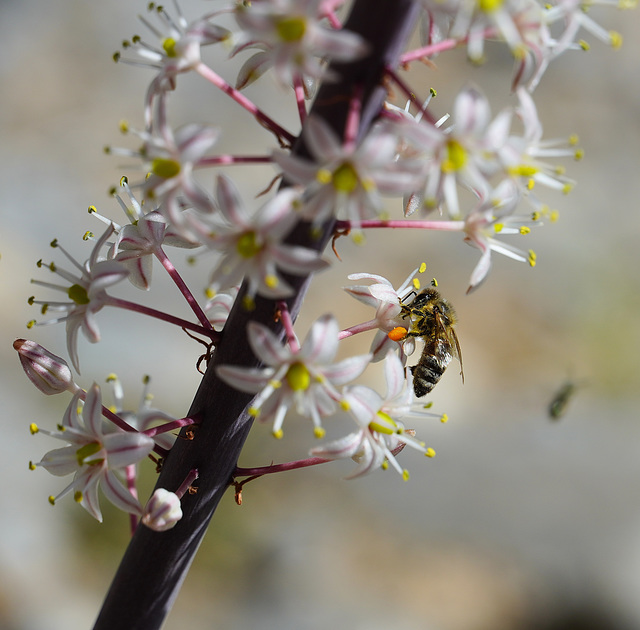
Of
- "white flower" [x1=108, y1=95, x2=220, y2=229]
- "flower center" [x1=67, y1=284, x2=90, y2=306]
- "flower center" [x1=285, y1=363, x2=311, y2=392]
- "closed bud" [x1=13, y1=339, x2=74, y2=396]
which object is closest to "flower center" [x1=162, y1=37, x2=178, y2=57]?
"white flower" [x1=108, y1=95, x2=220, y2=229]

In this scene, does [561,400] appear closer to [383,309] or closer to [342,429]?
[342,429]

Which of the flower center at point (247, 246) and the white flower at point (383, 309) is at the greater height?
the flower center at point (247, 246)

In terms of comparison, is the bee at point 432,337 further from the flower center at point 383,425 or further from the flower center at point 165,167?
the flower center at point 165,167

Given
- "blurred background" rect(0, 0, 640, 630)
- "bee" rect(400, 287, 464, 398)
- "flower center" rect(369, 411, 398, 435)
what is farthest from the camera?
"blurred background" rect(0, 0, 640, 630)

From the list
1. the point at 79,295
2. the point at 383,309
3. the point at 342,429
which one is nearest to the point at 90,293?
the point at 79,295

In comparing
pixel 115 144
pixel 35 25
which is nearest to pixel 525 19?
pixel 115 144

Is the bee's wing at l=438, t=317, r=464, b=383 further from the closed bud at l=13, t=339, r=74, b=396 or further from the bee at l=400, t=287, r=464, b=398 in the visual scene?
the closed bud at l=13, t=339, r=74, b=396

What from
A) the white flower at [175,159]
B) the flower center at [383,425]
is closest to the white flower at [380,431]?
the flower center at [383,425]
